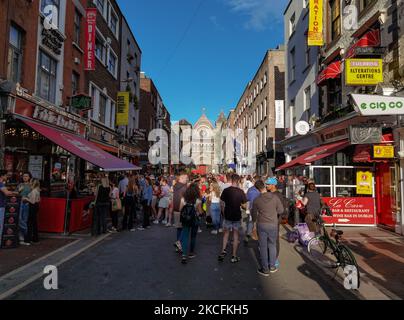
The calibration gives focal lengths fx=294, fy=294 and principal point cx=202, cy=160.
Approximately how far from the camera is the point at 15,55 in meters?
10.3

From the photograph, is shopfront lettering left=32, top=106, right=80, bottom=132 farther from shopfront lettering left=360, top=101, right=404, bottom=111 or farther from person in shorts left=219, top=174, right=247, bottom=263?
shopfront lettering left=360, top=101, right=404, bottom=111

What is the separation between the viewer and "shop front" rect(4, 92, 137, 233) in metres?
9.09

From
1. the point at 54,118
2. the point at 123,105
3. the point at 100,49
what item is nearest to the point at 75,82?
the point at 54,118

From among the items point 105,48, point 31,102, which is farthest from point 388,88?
point 105,48

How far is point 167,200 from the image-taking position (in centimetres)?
1129

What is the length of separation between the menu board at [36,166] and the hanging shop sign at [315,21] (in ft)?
43.9

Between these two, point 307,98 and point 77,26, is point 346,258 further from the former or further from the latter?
point 77,26

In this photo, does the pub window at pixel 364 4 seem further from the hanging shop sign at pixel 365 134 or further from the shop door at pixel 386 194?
the shop door at pixel 386 194

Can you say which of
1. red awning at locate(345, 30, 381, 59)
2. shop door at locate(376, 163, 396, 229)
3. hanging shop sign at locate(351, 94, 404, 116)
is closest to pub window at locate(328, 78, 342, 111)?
red awning at locate(345, 30, 381, 59)

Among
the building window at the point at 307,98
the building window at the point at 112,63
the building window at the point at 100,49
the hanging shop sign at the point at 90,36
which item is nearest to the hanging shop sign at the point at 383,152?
the building window at the point at 307,98

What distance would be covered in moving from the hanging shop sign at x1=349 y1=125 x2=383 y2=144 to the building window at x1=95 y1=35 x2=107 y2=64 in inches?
604

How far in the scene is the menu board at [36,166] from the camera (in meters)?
11.4

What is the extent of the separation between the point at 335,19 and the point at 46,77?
13.8 m

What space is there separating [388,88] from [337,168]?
A: 3.52 meters
